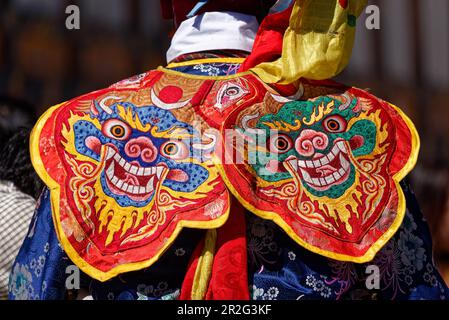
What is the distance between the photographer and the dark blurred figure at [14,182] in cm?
273

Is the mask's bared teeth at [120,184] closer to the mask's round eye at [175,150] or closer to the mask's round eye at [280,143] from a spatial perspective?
the mask's round eye at [175,150]

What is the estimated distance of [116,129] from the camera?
6.63 ft

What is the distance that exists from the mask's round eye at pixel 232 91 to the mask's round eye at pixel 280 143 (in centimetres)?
12

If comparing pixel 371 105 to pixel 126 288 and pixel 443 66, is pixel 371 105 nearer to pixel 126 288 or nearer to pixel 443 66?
pixel 126 288

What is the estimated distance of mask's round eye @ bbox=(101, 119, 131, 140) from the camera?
2016mm

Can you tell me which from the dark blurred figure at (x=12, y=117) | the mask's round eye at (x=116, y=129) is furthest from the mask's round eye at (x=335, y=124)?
the dark blurred figure at (x=12, y=117)

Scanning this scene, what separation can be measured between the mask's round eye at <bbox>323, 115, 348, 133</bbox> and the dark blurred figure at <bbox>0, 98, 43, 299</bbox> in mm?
1015

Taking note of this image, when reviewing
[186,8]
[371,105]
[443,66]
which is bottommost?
[443,66]

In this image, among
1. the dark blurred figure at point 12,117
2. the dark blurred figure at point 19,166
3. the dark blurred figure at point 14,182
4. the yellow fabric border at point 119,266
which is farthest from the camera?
the dark blurred figure at point 12,117

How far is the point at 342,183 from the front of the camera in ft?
6.60

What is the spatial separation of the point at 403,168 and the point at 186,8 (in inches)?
22.3

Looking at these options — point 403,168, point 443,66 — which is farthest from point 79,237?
point 443,66

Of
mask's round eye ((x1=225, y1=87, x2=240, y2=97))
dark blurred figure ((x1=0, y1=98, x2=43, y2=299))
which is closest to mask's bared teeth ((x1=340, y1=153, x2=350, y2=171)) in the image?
mask's round eye ((x1=225, y1=87, x2=240, y2=97))

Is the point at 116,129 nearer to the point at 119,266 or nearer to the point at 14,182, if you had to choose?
the point at 119,266
